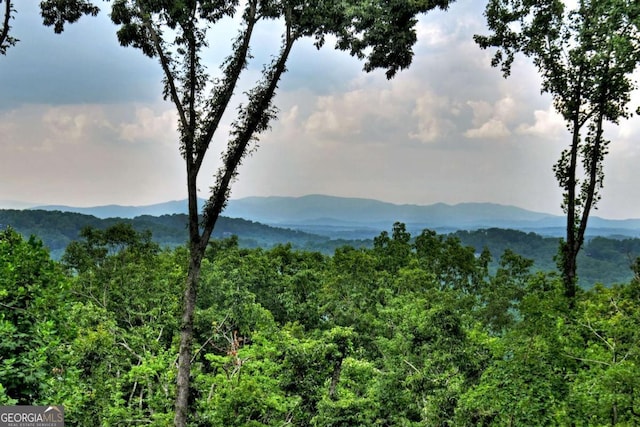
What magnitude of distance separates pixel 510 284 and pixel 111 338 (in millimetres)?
21048

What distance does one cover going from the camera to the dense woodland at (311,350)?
751cm

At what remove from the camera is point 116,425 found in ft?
35.7

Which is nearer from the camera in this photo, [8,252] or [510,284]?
[8,252]

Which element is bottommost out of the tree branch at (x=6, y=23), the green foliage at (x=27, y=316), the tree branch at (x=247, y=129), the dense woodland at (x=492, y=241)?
the dense woodland at (x=492, y=241)

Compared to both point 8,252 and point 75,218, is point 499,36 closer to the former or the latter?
point 8,252

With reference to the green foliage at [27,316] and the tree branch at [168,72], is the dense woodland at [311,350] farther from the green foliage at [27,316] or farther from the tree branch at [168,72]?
the tree branch at [168,72]

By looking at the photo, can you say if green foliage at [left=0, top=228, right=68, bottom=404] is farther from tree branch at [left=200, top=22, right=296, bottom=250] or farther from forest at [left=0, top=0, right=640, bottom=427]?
tree branch at [left=200, top=22, right=296, bottom=250]

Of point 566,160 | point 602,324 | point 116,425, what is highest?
point 566,160

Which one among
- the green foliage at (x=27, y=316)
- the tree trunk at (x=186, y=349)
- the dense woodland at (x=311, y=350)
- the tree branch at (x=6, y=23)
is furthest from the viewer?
the tree branch at (x=6, y=23)

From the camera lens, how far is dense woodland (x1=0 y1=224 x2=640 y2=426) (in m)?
7.51

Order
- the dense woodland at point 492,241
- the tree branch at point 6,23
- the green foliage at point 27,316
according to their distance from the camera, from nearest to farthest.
Answer: the green foliage at point 27,316, the tree branch at point 6,23, the dense woodland at point 492,241

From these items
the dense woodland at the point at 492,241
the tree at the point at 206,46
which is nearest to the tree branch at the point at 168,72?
the tree at the point at 206,46

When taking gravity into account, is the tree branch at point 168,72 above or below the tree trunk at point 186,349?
above

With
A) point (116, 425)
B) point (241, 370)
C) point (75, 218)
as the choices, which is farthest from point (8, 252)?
point (75, 218)
